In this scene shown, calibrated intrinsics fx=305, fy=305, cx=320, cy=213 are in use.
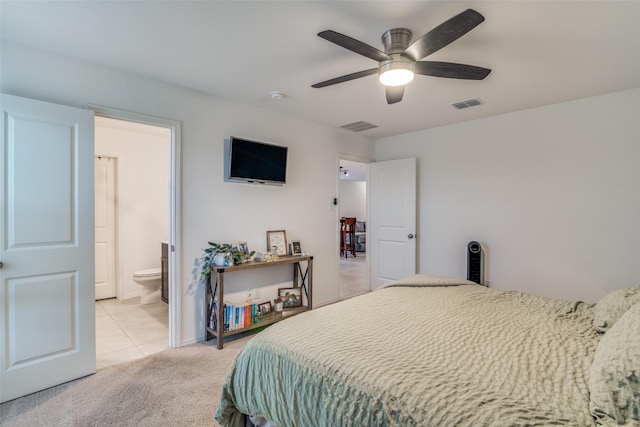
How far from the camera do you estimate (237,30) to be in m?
1.94

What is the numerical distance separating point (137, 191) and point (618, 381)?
5.11 meters

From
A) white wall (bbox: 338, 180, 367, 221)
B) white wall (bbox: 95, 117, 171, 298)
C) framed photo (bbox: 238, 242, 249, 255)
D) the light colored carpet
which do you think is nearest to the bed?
the light colored carpet

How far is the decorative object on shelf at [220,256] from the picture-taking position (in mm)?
2895

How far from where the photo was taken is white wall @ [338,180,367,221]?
32.3 feet

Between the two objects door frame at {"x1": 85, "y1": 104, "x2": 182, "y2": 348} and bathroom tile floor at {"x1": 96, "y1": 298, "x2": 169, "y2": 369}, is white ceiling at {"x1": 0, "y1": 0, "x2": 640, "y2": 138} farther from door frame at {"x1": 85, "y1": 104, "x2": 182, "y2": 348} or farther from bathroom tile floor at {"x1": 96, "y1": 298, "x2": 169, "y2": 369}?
bathroom tile floor at {"x1": 96, "y1": 298, "x2": 169, "y2": 369}

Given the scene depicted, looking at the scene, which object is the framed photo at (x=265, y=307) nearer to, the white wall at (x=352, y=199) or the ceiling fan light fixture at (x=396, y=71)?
the ceiling fan light fixture at (x=396, y=71)

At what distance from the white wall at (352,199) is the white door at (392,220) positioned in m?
5.03

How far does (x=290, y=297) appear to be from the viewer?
140 inches

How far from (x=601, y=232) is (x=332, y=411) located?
3.39 m

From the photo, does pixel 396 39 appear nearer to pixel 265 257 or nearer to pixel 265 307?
pixel 265 257

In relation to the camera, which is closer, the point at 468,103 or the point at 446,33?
the point at 446,33

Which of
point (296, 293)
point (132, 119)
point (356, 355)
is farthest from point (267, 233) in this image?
point (356, 355)

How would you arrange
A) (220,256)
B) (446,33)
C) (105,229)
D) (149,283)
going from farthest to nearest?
(105,229) < (149,283) < (220,256) < (446,33)

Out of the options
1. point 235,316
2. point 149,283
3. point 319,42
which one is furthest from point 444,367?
point 149,283
